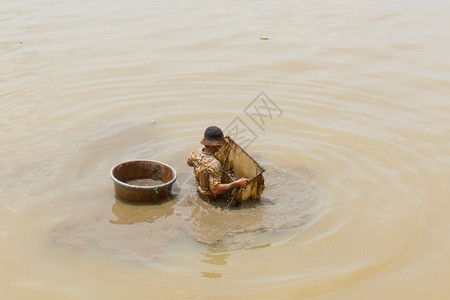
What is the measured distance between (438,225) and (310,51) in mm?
5911

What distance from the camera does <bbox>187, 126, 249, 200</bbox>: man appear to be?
5.85 metres

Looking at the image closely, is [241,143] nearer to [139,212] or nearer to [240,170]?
[240,170]

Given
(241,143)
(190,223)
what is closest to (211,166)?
(190,223)

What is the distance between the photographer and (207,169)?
596 cm

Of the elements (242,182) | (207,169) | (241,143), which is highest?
(207,169)

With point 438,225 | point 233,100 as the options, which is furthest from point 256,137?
point 438,225

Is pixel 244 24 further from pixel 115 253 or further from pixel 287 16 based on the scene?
pixel 115 253

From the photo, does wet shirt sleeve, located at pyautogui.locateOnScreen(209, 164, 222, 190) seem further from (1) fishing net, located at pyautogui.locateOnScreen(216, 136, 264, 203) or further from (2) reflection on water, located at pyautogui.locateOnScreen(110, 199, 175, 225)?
(2) reflection on water, located at pyautogui.locateOnScreen(110, 199, 175, 225)

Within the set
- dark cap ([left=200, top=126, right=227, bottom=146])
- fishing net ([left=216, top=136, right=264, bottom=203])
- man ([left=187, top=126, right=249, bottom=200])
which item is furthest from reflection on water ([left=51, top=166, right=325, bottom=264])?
dark cap ([left=200, top=126, right=227, bottom=146])

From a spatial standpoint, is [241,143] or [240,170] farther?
[241,143]

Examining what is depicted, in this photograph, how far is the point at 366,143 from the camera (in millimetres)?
7594

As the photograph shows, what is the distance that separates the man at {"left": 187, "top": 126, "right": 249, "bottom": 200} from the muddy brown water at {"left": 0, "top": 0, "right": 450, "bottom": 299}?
0.93 feet

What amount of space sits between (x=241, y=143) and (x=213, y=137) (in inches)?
80.3

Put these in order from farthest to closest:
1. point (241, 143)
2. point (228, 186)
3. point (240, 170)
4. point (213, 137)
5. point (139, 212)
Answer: point (241, 143) → point (240, 170) → point (139, 212) → point (228, 186) → point (213, 137)
